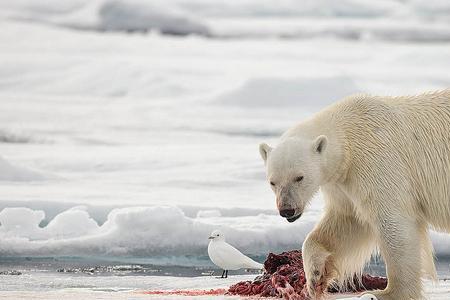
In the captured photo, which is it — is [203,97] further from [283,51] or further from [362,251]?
[362,251]

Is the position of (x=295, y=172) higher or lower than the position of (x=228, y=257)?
higher

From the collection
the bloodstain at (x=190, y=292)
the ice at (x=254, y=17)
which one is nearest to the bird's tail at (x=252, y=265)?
the bloodstain at (x=190, y=292)

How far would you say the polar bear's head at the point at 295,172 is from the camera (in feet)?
13.5

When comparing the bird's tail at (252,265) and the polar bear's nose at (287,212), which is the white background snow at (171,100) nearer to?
the bird's tail at (252,265)

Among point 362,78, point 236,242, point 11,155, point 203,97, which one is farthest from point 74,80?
point 236,242

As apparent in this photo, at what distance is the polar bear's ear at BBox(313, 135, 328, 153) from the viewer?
4.19 metres

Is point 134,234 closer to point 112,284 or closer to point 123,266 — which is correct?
point 123,266

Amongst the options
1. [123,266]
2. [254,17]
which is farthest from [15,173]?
[254,17]

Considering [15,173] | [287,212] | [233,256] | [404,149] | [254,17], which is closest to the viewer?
[287,212]

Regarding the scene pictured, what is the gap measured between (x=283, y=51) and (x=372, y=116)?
567 inches

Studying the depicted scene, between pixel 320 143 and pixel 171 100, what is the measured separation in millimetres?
9355

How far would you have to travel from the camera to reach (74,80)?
1486 cm

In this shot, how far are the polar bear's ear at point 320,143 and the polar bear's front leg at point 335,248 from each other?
50 cm

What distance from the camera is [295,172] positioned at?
4.14 m
